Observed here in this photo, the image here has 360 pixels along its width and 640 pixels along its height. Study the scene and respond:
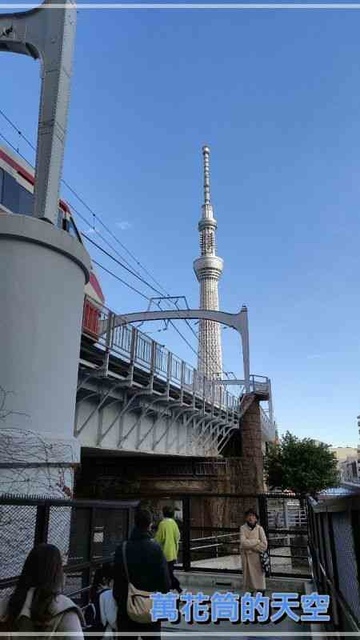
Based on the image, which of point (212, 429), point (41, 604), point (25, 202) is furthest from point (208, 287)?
point (41, 604)

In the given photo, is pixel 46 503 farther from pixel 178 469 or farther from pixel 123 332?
pixel 178 469

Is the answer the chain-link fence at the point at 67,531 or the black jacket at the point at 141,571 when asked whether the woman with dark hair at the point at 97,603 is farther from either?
the chain-link fence at the point at 67,531

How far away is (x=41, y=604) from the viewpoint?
203 centimetres

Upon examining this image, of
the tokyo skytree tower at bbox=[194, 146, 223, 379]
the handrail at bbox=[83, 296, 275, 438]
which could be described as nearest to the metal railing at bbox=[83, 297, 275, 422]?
the handrail at bbox=[83, 296, 275, 438]

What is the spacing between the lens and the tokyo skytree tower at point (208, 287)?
299 feet

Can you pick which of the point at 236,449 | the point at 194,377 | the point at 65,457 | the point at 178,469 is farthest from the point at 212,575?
the point at 236,449

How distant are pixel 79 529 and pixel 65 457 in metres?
1.80

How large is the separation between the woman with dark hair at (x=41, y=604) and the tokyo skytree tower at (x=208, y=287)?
80.7 meters

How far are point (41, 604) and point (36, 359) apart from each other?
15.7ft

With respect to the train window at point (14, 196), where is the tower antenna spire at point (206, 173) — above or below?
above

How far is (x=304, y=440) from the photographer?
115 feet

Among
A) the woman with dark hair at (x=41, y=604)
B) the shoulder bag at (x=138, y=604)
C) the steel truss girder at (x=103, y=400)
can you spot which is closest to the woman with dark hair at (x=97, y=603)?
the shoulder bag at (x=138, y=604)

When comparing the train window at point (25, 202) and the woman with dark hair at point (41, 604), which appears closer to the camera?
the woman with dark hair at point (41, 604)

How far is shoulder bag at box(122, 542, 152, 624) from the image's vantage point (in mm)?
3275
